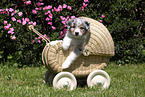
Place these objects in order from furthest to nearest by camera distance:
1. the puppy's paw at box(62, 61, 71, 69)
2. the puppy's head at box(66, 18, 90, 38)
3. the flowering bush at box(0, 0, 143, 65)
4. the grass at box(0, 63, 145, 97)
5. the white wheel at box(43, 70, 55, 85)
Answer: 1. the flowering bush at box(0, 0, 143, 65)
2. the white wheel at box(43, 70, 55, 85)
3. the puppy's paw at box(62, 61, 71, 69)
4. the puppy's head at box(66, 18, 90, 38)
5. the grass at box(0, 63, 145, 97)

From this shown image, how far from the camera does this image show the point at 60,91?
3.76 m

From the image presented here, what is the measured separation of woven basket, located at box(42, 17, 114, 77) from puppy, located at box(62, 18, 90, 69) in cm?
7

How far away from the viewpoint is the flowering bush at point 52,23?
5.75 meters

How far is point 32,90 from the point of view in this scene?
3.85 meters

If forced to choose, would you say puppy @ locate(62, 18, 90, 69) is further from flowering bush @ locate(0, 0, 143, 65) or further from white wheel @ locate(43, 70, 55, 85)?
flowering bush @ locate(0, 0, 143, 65)

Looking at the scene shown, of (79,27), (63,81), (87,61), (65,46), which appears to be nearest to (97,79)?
(87,61)

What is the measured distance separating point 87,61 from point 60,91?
2.14 ft

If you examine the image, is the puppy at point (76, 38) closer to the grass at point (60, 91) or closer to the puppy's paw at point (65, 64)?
the puppy's paw at point (65, 64)

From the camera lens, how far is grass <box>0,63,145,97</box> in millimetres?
3660

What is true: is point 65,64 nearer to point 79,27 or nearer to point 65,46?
point 65,46

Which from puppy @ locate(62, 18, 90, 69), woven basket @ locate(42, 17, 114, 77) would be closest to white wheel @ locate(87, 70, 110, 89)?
woven basket @ locate(42, 17, 114, 77)

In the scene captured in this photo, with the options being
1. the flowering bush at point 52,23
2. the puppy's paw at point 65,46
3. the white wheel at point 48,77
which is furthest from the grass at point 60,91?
the puppy's paw at point 65,46

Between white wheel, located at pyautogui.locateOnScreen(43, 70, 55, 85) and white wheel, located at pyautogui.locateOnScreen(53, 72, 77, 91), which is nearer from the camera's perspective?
white wheel, located at pyautogui.locateOnScreen(53, 72, 77, 91)

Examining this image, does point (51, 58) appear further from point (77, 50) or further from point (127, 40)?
point (127, 40)
